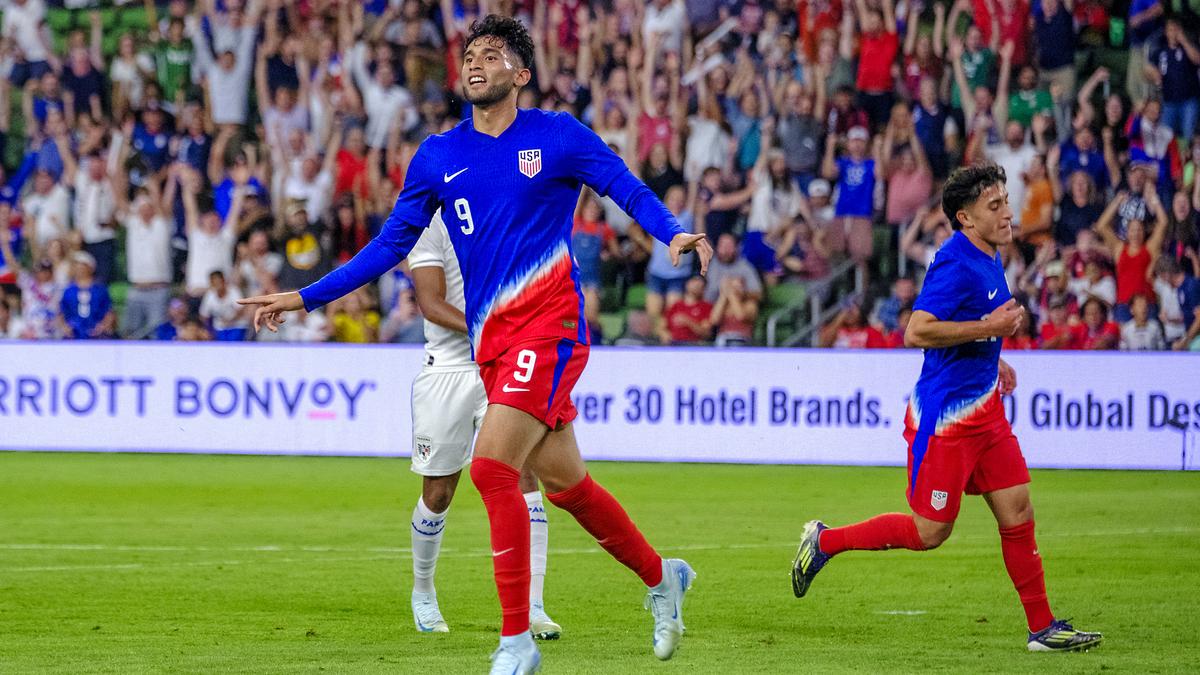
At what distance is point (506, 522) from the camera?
627cm

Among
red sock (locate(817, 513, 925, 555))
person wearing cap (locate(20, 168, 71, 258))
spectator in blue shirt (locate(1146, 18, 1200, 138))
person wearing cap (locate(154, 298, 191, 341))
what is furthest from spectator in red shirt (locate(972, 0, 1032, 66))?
red sock (locate(817, 513, 925, 555))

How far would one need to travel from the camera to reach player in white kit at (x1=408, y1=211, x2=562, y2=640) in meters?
7.95

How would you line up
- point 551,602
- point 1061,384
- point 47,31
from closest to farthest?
1. point 551,602
2. point 1061,384
3. point 47,31

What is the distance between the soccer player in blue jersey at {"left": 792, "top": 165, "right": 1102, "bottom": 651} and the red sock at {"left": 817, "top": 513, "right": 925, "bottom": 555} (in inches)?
3.6

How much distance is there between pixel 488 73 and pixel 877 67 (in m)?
14.0

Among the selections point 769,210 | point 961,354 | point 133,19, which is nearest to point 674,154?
point 769,210

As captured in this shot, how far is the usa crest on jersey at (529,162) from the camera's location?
644cm

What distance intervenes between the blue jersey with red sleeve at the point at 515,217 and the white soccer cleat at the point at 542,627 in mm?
1679

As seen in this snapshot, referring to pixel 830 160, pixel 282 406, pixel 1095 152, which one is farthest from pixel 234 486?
pixel 1095 152

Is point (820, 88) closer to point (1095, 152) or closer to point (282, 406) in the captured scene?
point (1095, 152)

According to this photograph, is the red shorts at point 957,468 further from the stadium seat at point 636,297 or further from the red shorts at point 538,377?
the stadium seat at point 636,297

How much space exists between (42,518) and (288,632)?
5567 millimetres

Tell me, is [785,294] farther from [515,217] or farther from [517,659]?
[517,659]

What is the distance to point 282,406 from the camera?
17203 millimetres
